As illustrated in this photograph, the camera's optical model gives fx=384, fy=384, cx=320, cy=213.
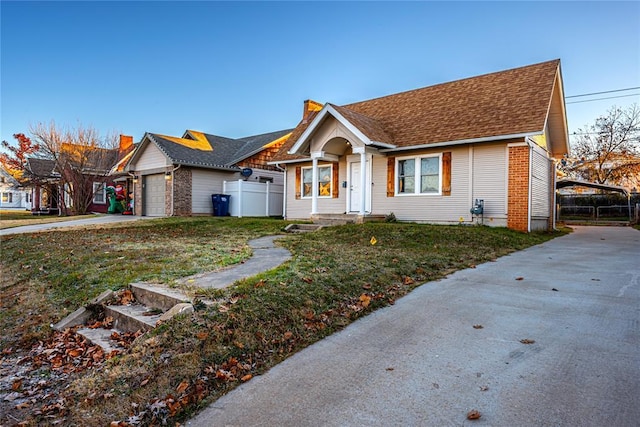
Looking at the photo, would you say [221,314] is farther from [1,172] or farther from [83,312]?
[1,172]

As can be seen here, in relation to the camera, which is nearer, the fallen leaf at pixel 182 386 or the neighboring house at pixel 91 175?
the fallen leaf at pixel 182 386

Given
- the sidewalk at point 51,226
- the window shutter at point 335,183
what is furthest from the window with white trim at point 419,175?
the sidewalk at point 51,226

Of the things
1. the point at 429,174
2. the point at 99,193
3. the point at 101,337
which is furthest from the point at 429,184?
the point at 99,193

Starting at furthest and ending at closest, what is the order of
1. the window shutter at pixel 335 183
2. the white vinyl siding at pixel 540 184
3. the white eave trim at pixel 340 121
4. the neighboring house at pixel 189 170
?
1. the neighboring house at pixel 189 170
2. the window shutter at pixel 335 183
3. the white vinyl siding at pixel 540 184
4. the white eave trim at pixel 340 121

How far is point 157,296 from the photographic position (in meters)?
4.57

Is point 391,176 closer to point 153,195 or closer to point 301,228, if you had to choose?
point 301,228

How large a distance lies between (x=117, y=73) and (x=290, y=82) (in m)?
9.10

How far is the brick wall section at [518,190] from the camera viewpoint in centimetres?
1175

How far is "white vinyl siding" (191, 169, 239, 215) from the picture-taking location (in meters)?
19.8

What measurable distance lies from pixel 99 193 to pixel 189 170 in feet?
37.6

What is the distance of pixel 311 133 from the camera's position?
14.6m

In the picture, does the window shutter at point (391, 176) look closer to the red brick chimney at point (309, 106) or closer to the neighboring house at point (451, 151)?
the neighboring house at point (451, 151)

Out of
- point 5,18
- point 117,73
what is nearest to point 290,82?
point 117,73

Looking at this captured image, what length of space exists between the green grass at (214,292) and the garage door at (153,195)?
9.56 m
